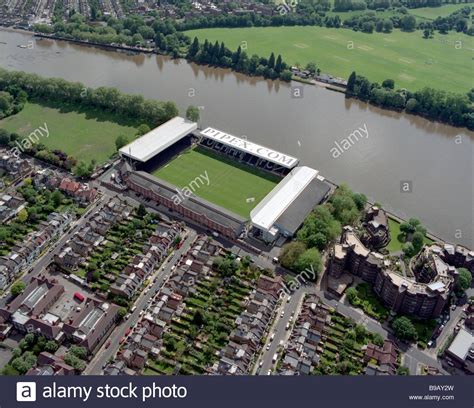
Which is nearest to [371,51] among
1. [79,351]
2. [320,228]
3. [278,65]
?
[278,65]

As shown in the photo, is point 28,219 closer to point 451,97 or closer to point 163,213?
point 163,213

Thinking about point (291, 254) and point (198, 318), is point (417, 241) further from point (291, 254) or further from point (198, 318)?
point (198, 318)

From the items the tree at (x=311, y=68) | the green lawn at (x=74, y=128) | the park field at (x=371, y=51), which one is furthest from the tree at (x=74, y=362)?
the park field at (x=371, y=51)

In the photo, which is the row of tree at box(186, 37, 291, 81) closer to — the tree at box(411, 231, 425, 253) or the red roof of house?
the red roof of house

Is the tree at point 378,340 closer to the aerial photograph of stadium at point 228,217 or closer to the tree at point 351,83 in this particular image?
the aerial photograph of stadium at point 228,217

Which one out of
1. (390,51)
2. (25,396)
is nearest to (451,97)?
(390,51)

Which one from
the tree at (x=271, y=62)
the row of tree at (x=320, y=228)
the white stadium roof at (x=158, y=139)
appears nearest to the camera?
the row of tree at (x=320, y=228)
